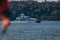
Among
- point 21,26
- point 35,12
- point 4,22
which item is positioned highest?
point 4,22

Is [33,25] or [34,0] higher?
[34,0]

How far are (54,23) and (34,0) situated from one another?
9.57 feet

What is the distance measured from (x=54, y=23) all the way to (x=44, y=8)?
111 inches

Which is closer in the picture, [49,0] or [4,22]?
[4,22]

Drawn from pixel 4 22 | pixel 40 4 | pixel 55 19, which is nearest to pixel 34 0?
pixel 40 4

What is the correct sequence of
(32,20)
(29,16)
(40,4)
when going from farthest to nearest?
(40,4) < (32,20) < (29,16)

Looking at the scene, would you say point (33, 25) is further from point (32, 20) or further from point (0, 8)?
point (0, 8)

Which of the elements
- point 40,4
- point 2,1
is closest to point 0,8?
point 2,1

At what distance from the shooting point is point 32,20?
18781mm

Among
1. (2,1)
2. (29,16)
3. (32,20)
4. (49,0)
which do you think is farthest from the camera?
(49,0)

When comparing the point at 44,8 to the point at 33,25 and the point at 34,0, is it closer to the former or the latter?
the point at 34,0

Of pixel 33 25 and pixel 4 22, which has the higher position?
pixel 4 22

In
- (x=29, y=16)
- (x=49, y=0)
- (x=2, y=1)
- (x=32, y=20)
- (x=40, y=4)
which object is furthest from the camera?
(x=49, y=0)

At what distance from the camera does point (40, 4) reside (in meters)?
20.2
